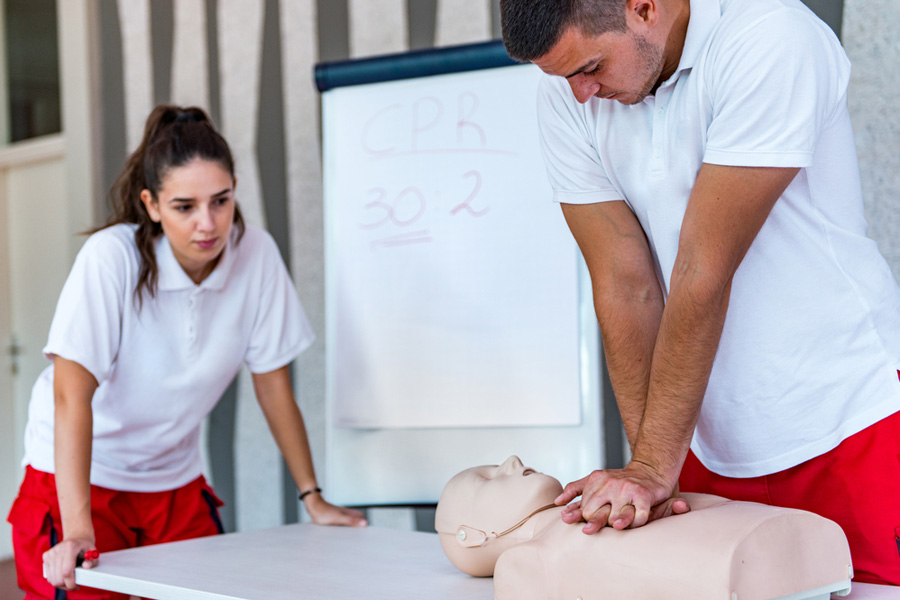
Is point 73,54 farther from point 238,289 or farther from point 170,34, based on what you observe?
point 238,289

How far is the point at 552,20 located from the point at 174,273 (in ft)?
3.35

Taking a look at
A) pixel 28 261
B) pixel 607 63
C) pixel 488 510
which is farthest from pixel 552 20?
pixel 28 261

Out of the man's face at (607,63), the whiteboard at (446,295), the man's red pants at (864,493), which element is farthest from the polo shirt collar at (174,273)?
the man's red pants at (864,493)

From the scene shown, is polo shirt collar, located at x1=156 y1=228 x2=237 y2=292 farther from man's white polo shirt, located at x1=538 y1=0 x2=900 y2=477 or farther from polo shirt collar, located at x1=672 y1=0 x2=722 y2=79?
polo shirt collar, located at x1=672 y1=0 x2=722 y2=79

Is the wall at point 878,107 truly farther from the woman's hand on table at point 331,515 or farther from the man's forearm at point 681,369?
the woman's hand on table at point 331,515

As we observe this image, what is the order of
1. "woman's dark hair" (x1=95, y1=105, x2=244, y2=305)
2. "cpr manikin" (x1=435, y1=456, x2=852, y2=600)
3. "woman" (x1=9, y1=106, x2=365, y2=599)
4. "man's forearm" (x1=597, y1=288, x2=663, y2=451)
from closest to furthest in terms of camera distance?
"cpr manikin" (x1=435, y1=456, x2=852, y2=600), "man's forearm" (x1=597, y1=288, x2=663, y2=451), "woman" (x1=9, y1=106, x2=365, y2=599), "woman's dark hair" (x1=95, y1=105, x2=244, y2=305)

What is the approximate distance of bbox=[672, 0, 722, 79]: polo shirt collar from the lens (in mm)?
1192

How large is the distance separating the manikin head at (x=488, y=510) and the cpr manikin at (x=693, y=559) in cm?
5

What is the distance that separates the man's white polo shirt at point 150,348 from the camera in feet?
5.67

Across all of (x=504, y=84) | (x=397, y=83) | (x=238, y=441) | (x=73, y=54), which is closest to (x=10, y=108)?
(x=73, y=54)

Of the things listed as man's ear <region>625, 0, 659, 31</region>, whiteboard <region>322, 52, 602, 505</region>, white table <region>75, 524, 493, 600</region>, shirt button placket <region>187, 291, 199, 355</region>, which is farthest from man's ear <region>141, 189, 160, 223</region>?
man's ear <region>625, 0, 659, 31</region>

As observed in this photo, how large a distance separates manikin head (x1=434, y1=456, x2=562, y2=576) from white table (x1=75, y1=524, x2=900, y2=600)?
0.15 feet

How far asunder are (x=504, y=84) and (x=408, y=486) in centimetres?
94

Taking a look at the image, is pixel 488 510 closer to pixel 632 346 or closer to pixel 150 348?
pixel 632 346
